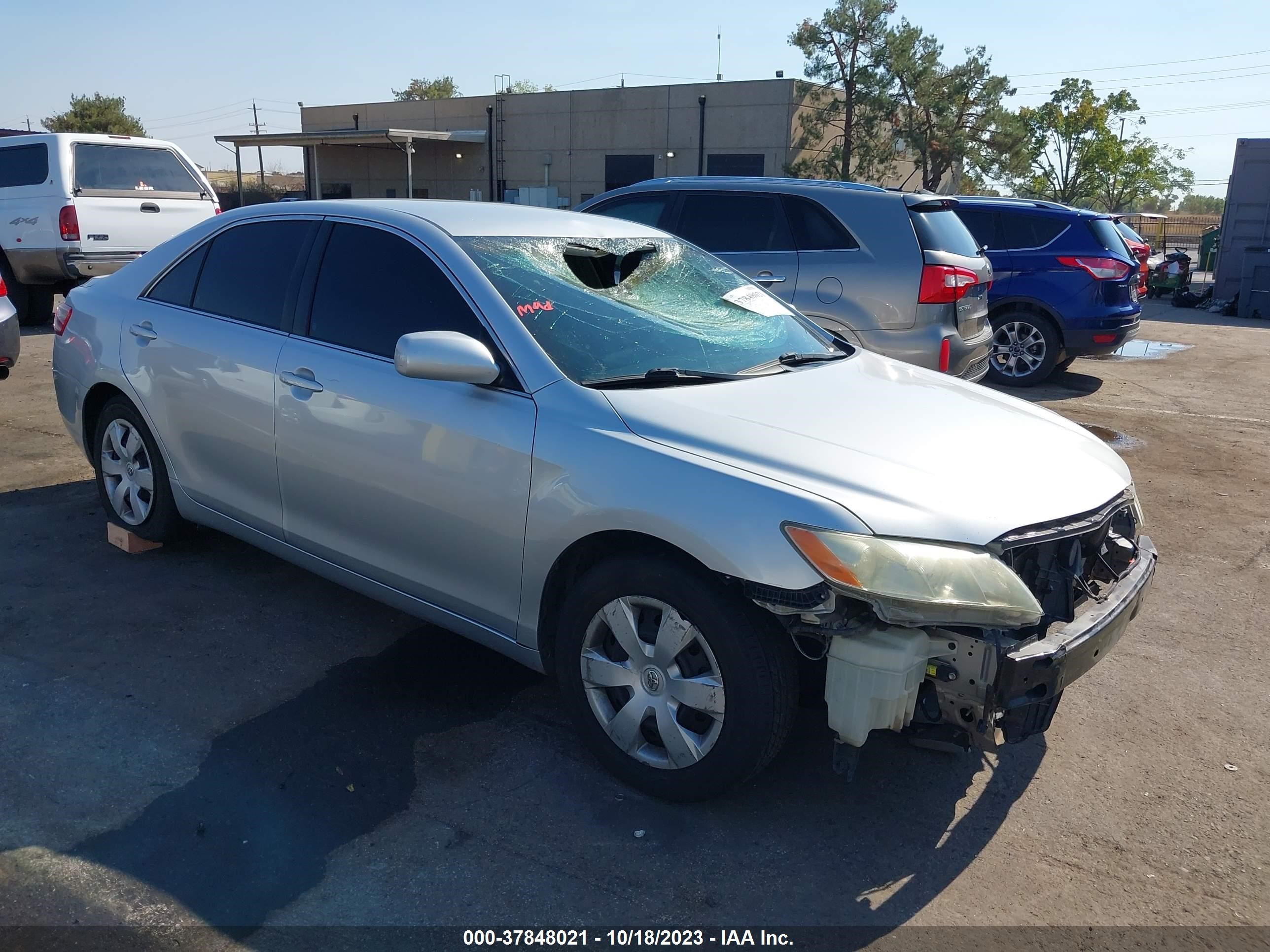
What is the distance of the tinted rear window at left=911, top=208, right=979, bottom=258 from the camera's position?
7.48 m

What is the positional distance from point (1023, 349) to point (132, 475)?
887 centimetres

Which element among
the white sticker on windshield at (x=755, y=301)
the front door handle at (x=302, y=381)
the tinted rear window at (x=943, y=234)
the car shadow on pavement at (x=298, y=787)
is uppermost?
the tinted rear window at (x=943, y=234)

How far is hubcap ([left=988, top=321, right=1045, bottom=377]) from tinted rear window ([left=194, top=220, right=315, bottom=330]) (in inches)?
325

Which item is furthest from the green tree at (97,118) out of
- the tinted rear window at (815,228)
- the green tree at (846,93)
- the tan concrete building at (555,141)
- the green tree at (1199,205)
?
the green tree at (1199,205)

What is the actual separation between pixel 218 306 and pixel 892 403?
290 cm

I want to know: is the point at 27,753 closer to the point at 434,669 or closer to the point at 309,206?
the point at 434,669

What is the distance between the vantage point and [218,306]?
14.8 ft

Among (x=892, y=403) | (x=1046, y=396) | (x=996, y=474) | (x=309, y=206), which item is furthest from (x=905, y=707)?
(x=1046, y=396)

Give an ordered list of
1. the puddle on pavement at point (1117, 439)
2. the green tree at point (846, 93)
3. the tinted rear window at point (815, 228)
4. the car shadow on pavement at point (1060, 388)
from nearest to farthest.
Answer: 1. the tinted rear window at point (815, 228)
2. the puddle on pavement at point (1117, 439)
3. the car shadow on pavement at point (1060, 388)
4. the green tree at point (846, 93)

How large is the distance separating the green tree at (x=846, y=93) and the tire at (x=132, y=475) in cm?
3550

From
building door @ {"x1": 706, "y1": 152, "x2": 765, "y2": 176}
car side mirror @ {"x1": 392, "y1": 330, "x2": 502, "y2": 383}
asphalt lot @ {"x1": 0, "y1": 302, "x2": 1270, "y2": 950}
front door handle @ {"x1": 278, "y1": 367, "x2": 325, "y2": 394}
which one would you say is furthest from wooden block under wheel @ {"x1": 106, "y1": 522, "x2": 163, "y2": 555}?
building door @ {"x1": 706, "y1": 152, "x2": 765, "y2": 176}

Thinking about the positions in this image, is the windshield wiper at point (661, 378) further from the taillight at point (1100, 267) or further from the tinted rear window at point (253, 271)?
the taillight at point (1100, 267)

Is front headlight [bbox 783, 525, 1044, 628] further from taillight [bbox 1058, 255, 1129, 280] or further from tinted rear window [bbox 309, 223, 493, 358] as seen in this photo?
taillight [bbox 1058, 255, 1129, 280]

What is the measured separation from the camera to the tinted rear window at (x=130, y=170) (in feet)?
39.2
